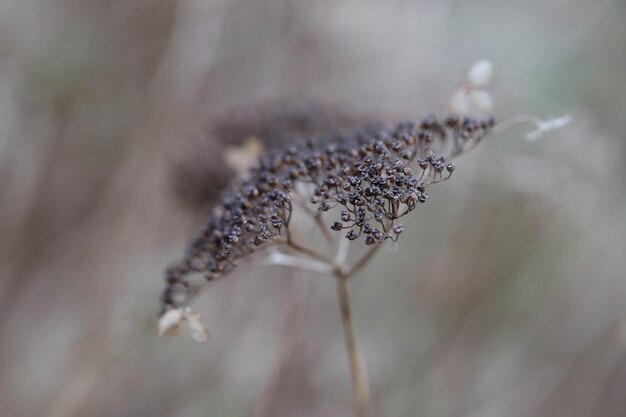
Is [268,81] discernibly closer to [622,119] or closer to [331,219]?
[331,219]

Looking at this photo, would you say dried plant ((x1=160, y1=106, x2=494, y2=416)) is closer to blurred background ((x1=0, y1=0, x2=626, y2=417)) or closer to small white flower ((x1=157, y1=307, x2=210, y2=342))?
small white flower ((x1=157, y1=307, x2=210, y2=342))

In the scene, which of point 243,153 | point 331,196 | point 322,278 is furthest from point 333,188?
point 322,278

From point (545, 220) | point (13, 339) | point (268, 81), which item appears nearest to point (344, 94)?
point (268, 81)

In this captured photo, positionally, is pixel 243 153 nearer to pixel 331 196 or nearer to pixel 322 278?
pixel 331 196

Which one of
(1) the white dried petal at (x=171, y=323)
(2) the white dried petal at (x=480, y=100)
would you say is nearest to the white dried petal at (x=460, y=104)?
(2) the white dried petal at (x=480, y=100)

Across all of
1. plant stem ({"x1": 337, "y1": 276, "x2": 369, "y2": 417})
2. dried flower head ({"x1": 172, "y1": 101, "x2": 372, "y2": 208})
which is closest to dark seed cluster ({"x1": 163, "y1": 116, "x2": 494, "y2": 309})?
plant stem ({"x1": 337, "y1": 276, "x2": 369, "y2": 417})

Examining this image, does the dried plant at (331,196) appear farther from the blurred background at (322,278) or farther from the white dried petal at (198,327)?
the blurred background at (322,278)

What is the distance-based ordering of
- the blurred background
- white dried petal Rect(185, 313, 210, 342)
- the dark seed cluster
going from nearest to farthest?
1. the dark seed cluster
2. white dried petal Rect(185, 313, 210, 342)
3. the blurred background
